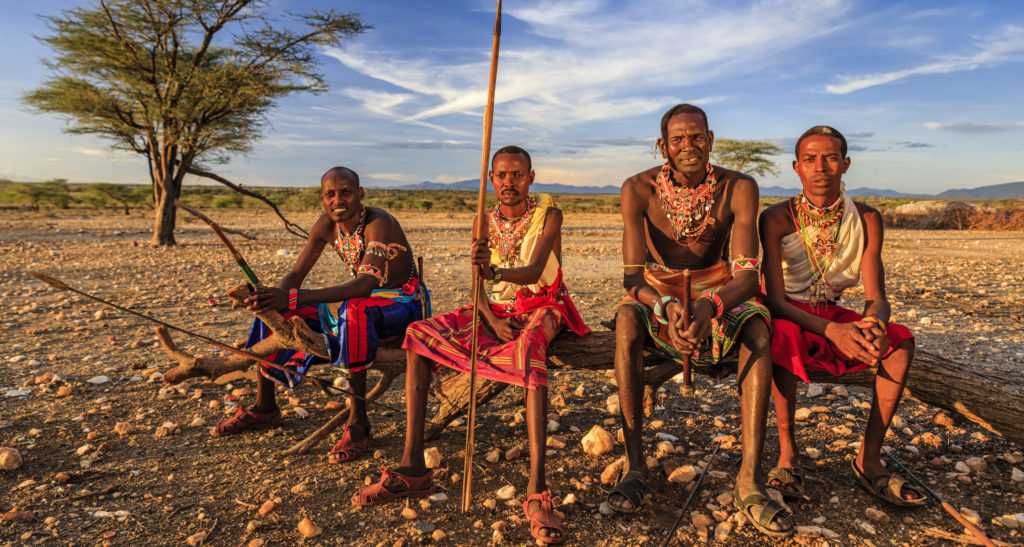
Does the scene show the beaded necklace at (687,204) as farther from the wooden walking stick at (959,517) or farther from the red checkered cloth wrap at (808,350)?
the wooden walking stick at (959,517)

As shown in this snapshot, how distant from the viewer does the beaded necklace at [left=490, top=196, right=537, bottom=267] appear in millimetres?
3895

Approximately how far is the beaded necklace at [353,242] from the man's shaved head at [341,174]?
225 millimetres

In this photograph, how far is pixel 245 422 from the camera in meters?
4.10

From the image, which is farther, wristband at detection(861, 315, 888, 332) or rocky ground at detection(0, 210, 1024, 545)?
wristband at detection(861, 315, 888, 332)

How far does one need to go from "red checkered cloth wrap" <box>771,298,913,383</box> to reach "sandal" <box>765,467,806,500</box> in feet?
1.62

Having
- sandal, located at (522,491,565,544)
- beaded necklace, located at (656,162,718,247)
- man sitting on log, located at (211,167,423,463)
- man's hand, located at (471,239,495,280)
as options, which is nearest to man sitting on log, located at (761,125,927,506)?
beaded necklace, located at (656,162,718,247)

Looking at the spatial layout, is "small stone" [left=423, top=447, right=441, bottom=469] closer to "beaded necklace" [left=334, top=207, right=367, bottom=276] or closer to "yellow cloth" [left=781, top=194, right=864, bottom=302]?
"beaded necklace" [left=334, top=207, right=367, bottom=276]

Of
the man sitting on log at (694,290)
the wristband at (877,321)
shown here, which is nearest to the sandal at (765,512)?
the man sitting on log at (694,290)

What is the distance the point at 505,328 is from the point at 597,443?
39.1 inches

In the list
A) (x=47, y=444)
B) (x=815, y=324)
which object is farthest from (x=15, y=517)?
(x=815, y=324)

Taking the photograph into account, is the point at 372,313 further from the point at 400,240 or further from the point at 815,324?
the point at 815,324

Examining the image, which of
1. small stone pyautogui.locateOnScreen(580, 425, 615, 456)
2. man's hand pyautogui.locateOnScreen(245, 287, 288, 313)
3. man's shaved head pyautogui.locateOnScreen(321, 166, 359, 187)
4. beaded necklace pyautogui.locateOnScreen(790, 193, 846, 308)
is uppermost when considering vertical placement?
man's shaved head pyautogui.locateOnScreen(321, 166, 359, 187)

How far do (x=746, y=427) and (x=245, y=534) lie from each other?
256cm

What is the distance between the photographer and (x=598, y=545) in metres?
2.79
